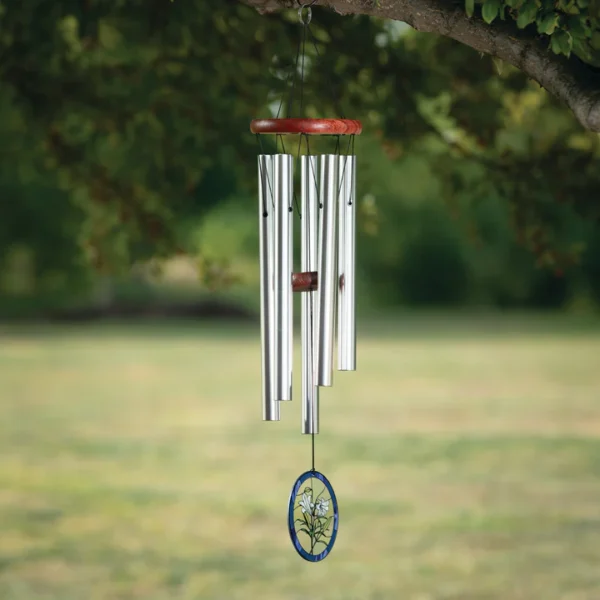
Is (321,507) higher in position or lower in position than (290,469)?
higher

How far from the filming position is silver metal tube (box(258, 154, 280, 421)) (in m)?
3.95

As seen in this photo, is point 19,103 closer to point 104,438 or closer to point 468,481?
point 468,481

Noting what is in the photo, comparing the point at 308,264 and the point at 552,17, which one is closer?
the point at 552,17

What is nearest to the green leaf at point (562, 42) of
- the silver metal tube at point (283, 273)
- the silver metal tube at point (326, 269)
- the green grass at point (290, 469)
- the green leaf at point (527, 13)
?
the green leaf at point (527, 13)

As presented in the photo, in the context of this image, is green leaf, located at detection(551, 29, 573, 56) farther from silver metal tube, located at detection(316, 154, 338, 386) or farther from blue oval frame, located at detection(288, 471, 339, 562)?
blue oval frame, located at detection(288, 471, 339, 562)

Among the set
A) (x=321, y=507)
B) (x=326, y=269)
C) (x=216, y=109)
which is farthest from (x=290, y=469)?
(x=326, y=269)

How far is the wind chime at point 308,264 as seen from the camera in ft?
12.9

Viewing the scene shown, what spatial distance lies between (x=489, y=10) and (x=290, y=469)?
33.6ft

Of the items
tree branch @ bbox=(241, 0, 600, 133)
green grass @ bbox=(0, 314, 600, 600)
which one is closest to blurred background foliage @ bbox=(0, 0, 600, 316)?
tree branch @ bbox=(241, 0, 600, 133)

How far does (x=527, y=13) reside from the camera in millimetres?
3789

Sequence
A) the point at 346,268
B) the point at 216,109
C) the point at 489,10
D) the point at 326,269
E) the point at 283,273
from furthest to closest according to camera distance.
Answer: the point at 216,109
the point at 346,268
the point at 326,269
the point at 283,273
the point at 489,10

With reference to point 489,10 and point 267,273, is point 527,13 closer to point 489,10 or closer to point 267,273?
point 489,10

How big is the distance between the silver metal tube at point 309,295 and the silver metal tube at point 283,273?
0.54 ft

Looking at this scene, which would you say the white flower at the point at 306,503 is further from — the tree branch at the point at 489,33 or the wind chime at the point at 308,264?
the tree branch at the point at 489,33
